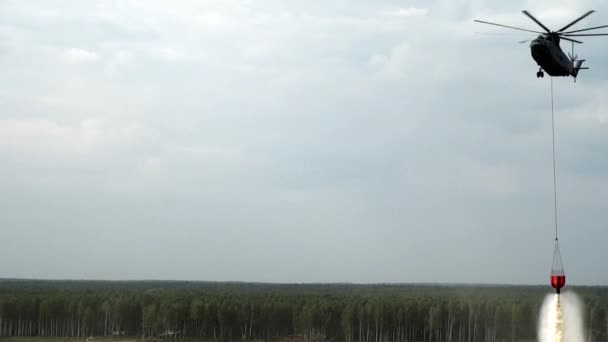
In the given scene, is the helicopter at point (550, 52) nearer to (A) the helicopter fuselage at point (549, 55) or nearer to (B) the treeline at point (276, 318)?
(A) the helicopter fuselage at point (549, 55)

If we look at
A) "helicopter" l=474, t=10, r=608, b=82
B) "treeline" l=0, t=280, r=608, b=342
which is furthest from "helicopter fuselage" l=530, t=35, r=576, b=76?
"treeline" l=0, t=280, r=608, b=342

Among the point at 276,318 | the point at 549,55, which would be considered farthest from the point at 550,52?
the point at 276,318

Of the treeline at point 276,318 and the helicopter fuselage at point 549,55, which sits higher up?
the helicopter fuselage at point 549,55

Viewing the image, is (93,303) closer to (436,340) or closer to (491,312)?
(436,340)

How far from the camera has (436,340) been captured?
122375 millimetres

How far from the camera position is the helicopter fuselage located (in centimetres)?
3781

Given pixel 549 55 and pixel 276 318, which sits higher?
pixel 549 55

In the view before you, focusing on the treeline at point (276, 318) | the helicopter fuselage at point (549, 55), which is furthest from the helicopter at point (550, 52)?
the treeline at point (276, 318)

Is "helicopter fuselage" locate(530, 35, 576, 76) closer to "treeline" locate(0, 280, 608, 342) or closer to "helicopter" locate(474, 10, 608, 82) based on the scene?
"helicopter" locate(474, 10, 608, 82)

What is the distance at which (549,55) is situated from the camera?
37969 mm

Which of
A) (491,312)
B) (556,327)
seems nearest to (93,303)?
(491,312)

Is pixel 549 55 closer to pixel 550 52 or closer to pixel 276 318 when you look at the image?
pixel 550 52

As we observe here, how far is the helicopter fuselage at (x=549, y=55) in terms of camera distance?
37.8m

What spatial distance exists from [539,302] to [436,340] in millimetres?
19190
